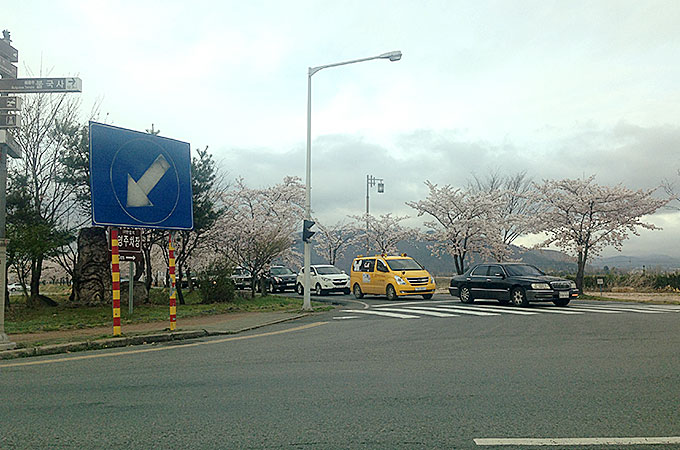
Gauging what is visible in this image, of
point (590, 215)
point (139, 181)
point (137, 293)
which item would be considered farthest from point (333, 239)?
point (139, 181)

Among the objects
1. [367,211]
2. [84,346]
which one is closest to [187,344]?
[84,346]

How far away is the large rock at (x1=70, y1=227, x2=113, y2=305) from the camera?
71.4 ft

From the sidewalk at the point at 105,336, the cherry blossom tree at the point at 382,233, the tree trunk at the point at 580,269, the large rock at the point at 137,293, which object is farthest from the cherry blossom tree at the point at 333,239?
the sidewalk at the point at 105,336

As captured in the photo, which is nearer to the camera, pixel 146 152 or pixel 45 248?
pixel 146 152

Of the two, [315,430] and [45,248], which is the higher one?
[45,248]

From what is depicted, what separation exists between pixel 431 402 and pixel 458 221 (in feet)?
146

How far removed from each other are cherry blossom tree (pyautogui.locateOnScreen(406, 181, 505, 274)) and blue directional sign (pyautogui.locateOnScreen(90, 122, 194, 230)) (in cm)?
3702

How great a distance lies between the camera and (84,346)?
34.2 feet

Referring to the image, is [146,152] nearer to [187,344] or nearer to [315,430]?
[187,344]

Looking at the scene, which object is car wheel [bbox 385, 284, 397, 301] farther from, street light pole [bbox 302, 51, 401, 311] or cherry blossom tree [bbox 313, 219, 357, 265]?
cherry blossom tree [bbox 313, 219, 357, 265]

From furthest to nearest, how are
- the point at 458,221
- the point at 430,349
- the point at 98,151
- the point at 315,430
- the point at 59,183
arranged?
the point at 458,221, the point at 59,183, the point at 98,151, the point at 430,349, the point at 315,430

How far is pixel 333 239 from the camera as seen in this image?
6331cm

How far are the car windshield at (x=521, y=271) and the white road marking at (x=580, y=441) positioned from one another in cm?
1574

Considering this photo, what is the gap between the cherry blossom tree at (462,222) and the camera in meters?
48.8
